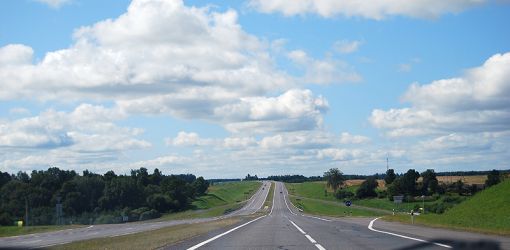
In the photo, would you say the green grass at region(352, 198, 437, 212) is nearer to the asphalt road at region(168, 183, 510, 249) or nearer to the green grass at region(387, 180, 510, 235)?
the green grass at region(387, 180, 510, 235)

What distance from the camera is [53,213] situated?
117938mm

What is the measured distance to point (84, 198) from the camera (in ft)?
457

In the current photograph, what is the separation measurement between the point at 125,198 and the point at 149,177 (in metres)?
43.2

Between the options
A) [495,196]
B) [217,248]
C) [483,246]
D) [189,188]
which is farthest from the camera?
[189,188]

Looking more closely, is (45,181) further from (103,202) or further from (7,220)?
(7,220)

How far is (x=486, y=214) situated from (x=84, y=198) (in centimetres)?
10950

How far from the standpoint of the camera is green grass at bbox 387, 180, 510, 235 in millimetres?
37812

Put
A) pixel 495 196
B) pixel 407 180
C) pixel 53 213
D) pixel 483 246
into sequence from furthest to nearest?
pixel 407 180
pixel 53 213
pixel 495 196
pixel 483 246

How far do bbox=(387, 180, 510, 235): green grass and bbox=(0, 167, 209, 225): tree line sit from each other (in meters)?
73.4

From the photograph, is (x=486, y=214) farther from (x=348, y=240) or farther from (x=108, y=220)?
(x=108, y=220)

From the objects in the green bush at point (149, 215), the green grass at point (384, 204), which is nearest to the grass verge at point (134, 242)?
the green bush at point (149, 215)

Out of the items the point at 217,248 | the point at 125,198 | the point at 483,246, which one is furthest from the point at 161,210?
the point at 483,246

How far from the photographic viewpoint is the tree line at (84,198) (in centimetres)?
12025

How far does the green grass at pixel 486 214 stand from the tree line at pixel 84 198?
7340cm
